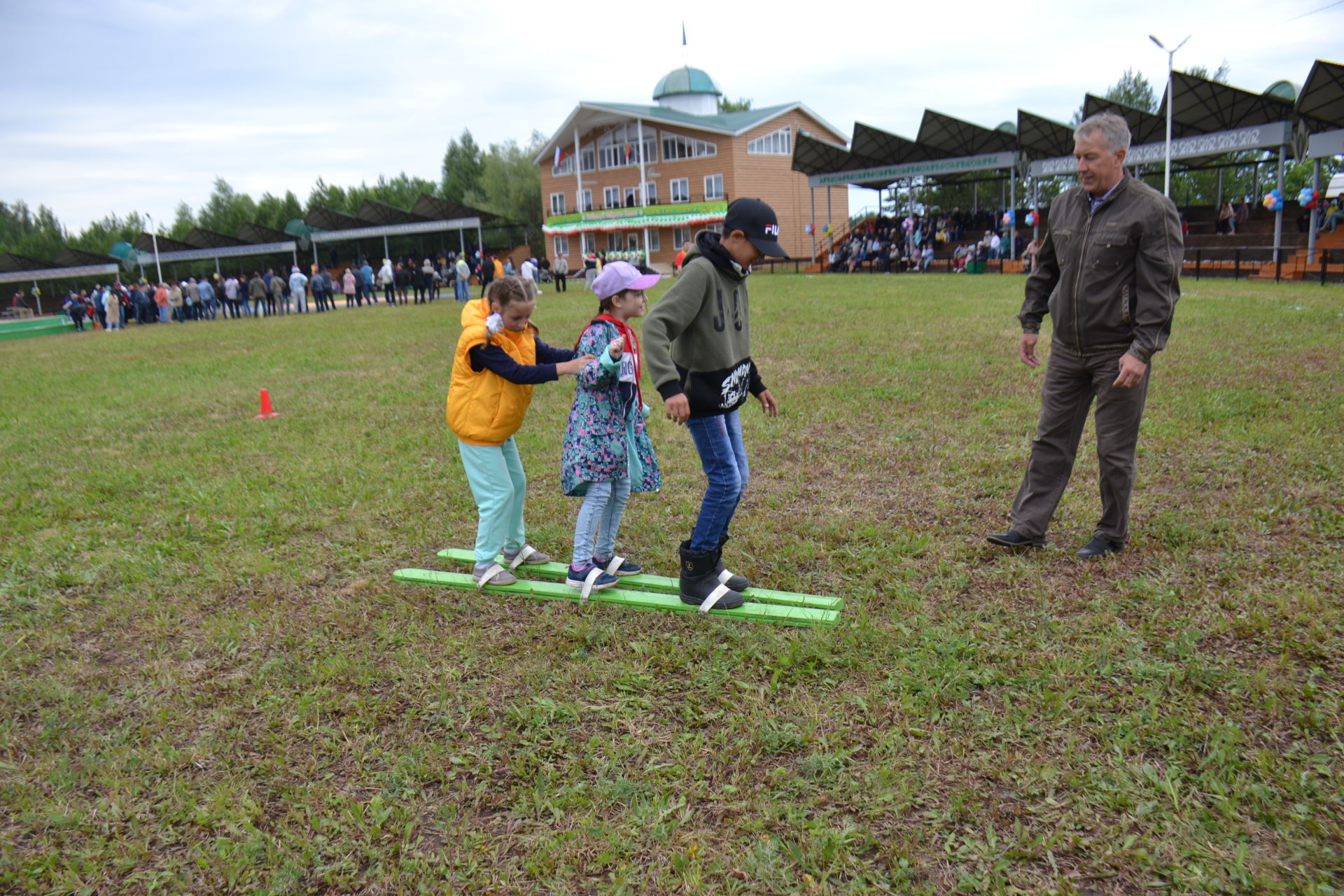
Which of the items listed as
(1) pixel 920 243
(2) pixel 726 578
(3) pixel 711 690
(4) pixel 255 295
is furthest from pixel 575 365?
(1) pixel 920 243

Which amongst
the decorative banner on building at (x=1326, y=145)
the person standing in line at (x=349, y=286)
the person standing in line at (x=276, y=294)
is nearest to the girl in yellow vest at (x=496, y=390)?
the decorative banner on building at (x=1326, y=145)

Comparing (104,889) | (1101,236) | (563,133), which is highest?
(563,133)

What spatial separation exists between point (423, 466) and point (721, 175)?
43056 mm

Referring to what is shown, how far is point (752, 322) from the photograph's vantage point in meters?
16.0

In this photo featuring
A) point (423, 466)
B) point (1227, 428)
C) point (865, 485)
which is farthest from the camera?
point (423, 466)

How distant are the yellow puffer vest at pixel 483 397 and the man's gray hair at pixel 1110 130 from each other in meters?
2.86

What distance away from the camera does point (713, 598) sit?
416 cm

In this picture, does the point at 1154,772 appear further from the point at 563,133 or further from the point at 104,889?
the point at 563,133

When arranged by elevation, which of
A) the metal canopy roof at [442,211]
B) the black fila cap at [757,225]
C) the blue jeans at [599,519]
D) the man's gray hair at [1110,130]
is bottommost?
the blue jeans at [599,519]

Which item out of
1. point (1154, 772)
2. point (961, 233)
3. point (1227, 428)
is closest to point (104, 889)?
point (1154, 772)

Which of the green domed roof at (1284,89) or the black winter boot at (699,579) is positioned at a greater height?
the green domed roof at (1284,89)

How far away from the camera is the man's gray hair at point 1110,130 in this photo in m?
4.01

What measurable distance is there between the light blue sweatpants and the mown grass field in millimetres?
299

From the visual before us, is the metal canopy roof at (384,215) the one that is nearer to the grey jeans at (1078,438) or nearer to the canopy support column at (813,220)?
the canopy support column at (813,220)
